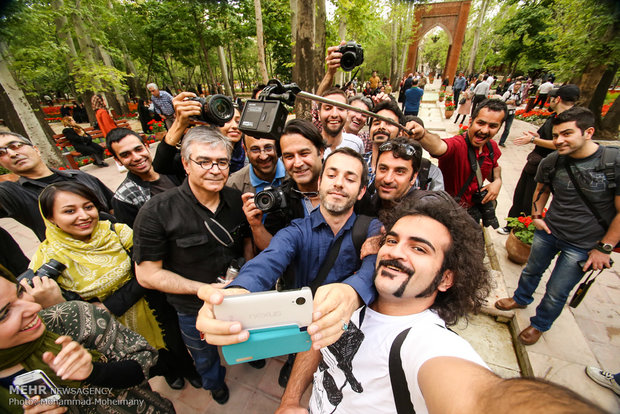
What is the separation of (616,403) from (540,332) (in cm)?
69

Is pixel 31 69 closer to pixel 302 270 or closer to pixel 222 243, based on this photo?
pixel 222 243

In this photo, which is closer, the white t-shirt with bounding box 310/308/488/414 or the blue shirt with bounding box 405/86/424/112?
the white t-shirt with bounding box 310/308/488/414

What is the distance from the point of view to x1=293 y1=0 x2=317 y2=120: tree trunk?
5840 mm

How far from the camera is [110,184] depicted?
7.15m

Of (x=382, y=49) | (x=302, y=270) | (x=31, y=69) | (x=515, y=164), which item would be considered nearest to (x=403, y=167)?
(x=302, y=270)

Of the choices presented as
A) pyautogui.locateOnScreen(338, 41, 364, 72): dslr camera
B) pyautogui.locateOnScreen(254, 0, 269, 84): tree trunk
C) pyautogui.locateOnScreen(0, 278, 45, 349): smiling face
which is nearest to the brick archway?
pyautogui.locateOnScreen(254, 0, 269, 84): tree trunk

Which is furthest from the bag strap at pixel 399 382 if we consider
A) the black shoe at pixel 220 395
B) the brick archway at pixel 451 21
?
the brick archway at pixel 451 21

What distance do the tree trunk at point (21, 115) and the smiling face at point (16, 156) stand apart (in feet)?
16.9

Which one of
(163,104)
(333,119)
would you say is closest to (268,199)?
(333,119)

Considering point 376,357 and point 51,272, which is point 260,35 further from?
point 376,357

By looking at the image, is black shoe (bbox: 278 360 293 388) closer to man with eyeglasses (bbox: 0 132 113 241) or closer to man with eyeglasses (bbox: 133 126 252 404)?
man with eyeglasses (bbox: 133 126 252 404)

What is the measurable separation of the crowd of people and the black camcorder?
3.9 inches

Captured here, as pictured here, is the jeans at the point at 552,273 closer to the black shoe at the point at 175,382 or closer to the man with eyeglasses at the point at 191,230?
the man with eyeglasses at the point at 191,230

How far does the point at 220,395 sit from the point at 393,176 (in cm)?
281
